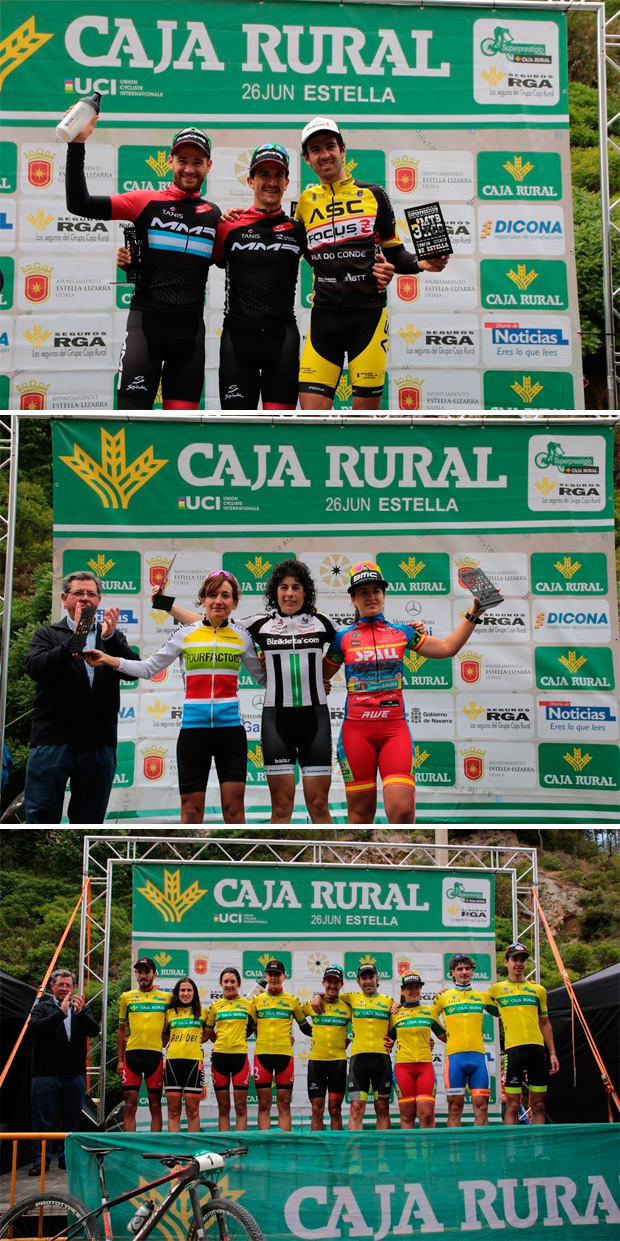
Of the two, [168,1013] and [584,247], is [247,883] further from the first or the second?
[584,247]

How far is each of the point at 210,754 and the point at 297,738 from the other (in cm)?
53

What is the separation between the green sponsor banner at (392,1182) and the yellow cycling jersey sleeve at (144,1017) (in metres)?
3.21

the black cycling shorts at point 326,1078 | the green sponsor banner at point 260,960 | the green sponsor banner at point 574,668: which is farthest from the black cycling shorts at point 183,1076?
the green sponsor banner at point 574,668

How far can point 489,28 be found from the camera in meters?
9.85

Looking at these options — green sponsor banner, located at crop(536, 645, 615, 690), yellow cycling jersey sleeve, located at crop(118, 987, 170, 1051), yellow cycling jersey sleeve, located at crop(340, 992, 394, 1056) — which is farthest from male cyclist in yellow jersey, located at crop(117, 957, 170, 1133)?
green sponsor banner, located at crop(536, 645, 615, 690)

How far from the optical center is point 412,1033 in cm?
918

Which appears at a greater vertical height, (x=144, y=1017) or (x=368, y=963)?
(x=368, y=963)

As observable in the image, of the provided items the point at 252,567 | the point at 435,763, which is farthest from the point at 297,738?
the point at 252,567

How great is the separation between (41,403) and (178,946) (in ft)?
15.6

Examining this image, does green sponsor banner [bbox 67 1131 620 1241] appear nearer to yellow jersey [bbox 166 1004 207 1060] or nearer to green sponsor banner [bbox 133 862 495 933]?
yellow jersey [bbox 166 1004 207 1060]

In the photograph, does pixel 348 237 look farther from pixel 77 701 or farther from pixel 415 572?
pixel 77 701

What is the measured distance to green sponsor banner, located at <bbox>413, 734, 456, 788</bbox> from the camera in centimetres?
930

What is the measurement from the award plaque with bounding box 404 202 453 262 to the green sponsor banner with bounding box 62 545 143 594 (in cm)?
310

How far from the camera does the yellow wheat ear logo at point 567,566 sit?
9500mm
